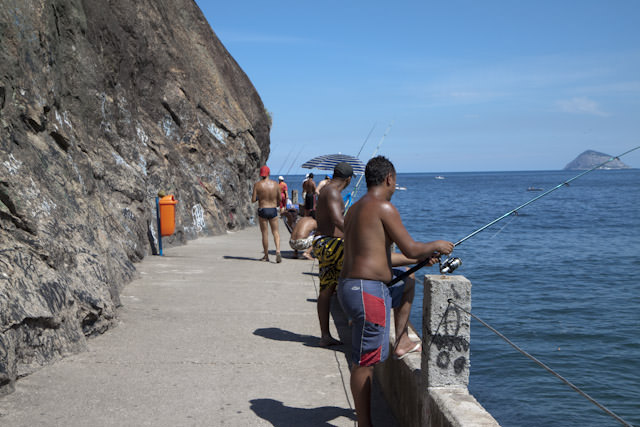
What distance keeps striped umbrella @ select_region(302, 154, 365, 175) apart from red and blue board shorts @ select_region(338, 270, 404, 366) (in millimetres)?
14454

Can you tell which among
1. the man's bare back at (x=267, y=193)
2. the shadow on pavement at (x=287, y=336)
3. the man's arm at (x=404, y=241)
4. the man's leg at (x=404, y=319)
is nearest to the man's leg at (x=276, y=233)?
the man's bare back at (x=267, y=193)

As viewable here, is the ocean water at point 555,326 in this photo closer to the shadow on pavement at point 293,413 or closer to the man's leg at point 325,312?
the man's leg at point 325,312

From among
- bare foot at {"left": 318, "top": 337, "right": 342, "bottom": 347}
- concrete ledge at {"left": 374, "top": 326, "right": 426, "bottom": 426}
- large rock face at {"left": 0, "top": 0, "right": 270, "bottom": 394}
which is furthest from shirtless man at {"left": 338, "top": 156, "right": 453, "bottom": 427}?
large rock face at {"left": 0, "top": 0, "right": 270, "bottom": 394}

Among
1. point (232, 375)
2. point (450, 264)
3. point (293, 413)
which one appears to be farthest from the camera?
point (232, 375)

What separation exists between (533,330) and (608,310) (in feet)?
11.4

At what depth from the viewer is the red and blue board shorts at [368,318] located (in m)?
4.27

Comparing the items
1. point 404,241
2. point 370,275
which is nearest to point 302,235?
point 370,275

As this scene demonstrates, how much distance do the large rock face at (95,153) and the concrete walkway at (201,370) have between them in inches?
14.6

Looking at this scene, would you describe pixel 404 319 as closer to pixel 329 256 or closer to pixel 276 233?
pixel 329 256

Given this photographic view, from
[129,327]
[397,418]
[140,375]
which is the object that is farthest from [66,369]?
[397,418]

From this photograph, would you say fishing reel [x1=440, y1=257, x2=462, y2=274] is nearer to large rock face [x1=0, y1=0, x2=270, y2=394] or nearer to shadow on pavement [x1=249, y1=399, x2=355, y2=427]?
shadow on pavement [x1=249, y1=399, x2=355, y2=427]

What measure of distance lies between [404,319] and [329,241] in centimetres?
173

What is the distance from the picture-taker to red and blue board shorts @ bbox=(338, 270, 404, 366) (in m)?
4.27

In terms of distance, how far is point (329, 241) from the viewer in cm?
659
